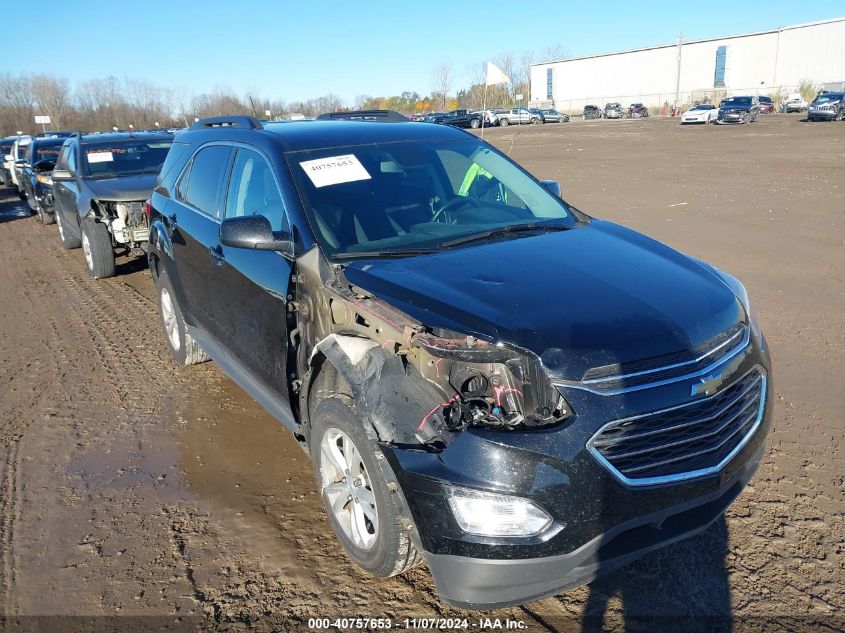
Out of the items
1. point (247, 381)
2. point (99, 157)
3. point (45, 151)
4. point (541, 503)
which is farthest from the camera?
point (45, 151)

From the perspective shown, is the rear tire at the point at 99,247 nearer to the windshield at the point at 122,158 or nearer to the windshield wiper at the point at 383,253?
the windshield at the point at 122,158

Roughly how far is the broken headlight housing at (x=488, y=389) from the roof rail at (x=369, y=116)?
112 inches

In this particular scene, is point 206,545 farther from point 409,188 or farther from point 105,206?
point 105,206

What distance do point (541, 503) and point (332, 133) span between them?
2.69m

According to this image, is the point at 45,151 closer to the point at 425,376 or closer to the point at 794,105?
the point at 425,376

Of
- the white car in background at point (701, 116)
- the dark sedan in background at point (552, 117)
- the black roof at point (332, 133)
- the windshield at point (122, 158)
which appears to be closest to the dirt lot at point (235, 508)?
the black roof at point (332, 133)

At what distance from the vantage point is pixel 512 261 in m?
3.12

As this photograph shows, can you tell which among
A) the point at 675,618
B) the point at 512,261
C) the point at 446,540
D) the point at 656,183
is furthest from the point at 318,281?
the point at 656,183

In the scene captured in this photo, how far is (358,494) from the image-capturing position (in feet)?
9.48

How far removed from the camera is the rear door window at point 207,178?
14.4 feet

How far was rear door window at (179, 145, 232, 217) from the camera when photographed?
4.39 meters

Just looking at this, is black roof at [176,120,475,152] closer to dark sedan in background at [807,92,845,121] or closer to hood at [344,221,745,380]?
hood at [344,221,745,380]

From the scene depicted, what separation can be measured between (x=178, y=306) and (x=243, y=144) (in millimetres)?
1683

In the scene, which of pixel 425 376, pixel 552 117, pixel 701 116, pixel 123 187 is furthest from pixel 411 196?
pixel 552 117
